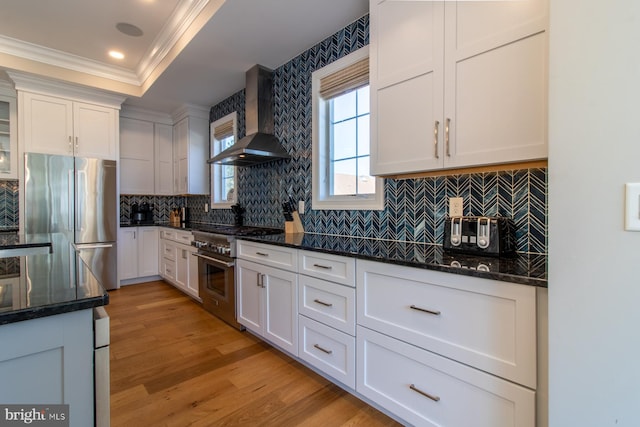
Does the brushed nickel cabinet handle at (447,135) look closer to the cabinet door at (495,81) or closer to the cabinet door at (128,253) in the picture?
the cabinet door at (495,81)

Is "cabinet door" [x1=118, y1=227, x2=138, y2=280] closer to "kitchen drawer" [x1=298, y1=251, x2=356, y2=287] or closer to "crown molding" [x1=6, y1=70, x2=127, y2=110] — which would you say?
"crown molding" [x1=6, y1=70, x2=127, y2=110]

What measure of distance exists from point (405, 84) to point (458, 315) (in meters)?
1.23

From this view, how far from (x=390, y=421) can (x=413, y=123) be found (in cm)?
158

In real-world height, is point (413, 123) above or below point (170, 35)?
below

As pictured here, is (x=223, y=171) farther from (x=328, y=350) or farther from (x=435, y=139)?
(x=435, y=139)

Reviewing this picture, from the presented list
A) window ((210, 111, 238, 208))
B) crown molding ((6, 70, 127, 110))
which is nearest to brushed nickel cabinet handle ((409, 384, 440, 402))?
window ((210, 111, 238, 208))

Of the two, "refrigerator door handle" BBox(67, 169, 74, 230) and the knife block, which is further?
"refrigerator door handle" BBox(67, 169, 74, 230)

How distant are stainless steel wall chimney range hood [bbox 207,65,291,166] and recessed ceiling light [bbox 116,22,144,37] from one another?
1092 mm

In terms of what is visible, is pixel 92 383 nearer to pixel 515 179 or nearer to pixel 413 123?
pixel 413 123


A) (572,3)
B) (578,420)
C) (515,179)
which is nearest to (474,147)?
(515,179)

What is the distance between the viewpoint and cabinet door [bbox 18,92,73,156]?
10.9 ft

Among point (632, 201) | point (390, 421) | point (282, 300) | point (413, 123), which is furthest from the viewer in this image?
point (282, 300)

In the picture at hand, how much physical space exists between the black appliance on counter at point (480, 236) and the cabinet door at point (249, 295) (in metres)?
1.37

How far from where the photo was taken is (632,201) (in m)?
0.78
